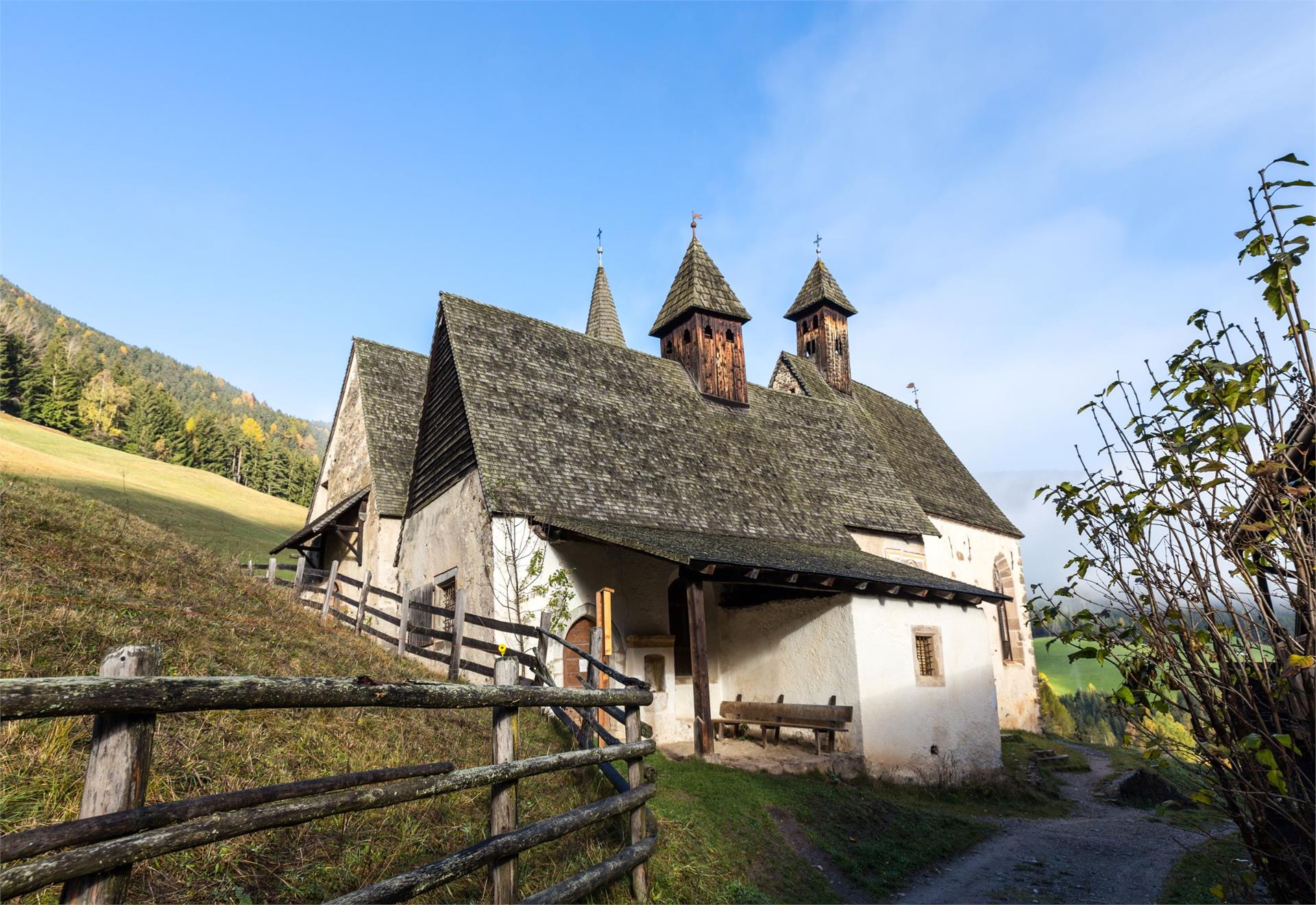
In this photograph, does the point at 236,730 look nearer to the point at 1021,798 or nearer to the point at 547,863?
the point at 547,863

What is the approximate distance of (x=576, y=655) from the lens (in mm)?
13367

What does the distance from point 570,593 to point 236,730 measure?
7457mm

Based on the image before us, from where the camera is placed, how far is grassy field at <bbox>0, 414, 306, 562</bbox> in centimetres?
3097

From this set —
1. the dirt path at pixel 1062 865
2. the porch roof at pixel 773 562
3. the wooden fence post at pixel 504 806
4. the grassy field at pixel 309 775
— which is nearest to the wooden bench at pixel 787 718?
the grassy field at pixel 309 775

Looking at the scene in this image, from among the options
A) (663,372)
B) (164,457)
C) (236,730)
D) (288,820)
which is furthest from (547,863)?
(164,457)

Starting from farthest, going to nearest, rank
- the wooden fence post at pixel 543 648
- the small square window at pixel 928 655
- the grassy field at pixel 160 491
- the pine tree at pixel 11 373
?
the pine tree at pixel 11 373 → the grassy field at pixel 160 491 → the small square window at pixel 928 655 → the wooden fence post at pixel 543 648

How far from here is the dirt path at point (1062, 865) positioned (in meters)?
7.60

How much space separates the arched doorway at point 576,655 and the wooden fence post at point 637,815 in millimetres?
6827

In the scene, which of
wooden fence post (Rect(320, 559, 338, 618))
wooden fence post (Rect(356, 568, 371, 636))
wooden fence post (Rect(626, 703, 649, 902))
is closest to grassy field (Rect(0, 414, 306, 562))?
wooden fence post (Rect(320, 559, 338, 618))

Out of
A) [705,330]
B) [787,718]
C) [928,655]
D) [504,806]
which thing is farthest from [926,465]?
[504,806]

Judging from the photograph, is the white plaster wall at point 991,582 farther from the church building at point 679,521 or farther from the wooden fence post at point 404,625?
the wooden fence post at point 404,625

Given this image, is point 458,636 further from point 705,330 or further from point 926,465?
point 926,465

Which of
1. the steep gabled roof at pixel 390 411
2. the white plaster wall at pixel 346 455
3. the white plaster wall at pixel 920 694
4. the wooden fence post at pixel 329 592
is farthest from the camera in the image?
the white plaster wall at pixel 346 455

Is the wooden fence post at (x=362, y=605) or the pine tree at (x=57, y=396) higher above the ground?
the pine tree at (x=57, y=396)
